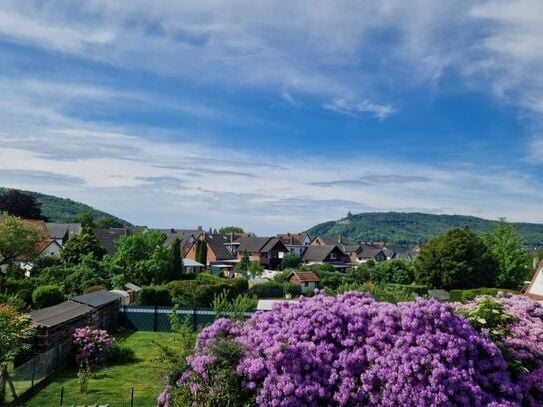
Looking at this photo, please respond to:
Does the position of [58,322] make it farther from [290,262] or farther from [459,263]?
[290,262]

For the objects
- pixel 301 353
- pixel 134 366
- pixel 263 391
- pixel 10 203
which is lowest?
pixel 134 366

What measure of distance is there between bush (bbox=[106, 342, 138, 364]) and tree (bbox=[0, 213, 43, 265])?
78.5 feet

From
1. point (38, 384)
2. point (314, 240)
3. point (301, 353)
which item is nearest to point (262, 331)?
point (301, 353)

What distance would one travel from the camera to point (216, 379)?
306 inches

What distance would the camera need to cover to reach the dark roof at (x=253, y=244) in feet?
275

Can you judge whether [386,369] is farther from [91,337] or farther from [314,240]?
[314,240]

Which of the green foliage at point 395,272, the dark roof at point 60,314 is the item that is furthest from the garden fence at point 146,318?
the green foliage at point 395,272

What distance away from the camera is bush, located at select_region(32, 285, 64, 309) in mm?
27594

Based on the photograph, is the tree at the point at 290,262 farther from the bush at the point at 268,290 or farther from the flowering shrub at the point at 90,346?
the flowering shrub at the point at 90,346

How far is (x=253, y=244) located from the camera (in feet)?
279

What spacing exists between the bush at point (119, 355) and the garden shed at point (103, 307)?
3526mm

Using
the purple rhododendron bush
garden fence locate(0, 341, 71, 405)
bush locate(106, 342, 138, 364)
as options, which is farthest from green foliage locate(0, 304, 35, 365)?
the purple rhododendron bush

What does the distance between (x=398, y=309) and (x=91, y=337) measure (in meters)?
13.9

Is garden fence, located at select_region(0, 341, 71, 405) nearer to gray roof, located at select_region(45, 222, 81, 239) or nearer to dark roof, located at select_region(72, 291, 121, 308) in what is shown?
dark roof, located at select_region(72, 291, 121, 308)
